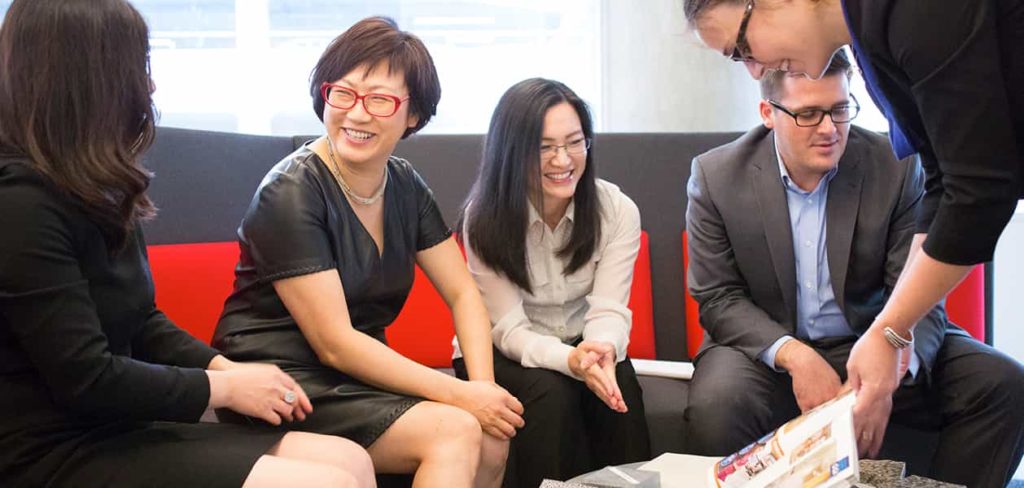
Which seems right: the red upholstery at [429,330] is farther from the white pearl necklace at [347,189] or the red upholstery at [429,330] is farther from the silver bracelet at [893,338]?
the silver bracelet at [893,338]

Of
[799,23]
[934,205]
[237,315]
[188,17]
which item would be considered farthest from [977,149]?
[188,17]

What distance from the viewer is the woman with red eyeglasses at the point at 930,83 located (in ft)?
4.17

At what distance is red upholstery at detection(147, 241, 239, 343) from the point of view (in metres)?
2.61

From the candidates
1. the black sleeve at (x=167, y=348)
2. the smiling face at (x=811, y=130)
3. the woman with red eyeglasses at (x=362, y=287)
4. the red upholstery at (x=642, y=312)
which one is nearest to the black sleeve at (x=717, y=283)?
the smiling face at (x=811, y=130)

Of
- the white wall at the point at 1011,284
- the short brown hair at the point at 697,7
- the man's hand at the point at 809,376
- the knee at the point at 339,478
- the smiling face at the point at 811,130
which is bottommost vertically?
the white wall at the point at 1011,284

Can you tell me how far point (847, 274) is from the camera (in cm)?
→ 237

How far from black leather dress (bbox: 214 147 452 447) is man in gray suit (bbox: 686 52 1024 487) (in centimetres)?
70

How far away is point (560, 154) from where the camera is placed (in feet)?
7.88

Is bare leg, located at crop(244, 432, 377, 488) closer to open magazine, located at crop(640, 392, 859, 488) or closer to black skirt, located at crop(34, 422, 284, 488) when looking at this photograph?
black skirt, located at crop(34, 422, 284, 488)

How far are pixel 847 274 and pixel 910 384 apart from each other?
0.28 meters

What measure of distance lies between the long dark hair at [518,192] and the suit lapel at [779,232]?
38 centimetres

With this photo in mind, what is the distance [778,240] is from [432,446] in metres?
0.99

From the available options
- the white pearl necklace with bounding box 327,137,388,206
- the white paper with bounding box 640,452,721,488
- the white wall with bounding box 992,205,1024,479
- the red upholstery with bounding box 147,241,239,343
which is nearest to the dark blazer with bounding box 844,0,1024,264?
the white paper with bounding box 640,452,721,488

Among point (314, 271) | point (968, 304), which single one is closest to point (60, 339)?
point (314, 271)
